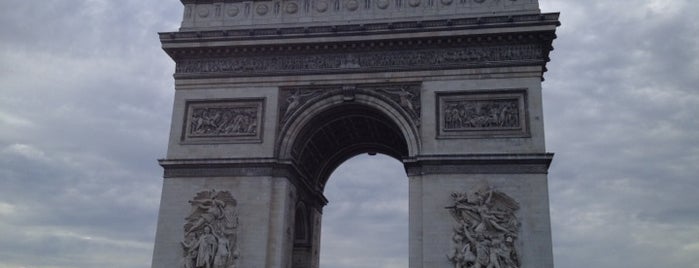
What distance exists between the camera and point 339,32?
23.6 metres

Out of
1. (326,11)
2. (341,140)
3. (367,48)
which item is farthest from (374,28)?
(341,140)

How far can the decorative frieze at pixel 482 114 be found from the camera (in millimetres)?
22141

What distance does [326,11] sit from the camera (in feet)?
81.4

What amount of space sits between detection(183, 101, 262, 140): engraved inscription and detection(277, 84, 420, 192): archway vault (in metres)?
1.11

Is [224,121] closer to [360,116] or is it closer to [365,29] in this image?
[360,116]

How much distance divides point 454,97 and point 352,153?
7.08 m

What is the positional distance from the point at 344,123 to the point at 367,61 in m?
2.94

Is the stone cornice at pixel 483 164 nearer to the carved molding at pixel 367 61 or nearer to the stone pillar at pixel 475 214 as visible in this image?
the stone pillar at pixel 475 214

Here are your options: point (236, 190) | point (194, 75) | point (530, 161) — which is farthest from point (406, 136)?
point (194, 75)

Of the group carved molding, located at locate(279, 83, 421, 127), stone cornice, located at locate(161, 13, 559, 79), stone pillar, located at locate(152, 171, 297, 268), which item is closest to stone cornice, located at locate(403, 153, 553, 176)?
carved molding, located at locate(279, 83, 421, 127)

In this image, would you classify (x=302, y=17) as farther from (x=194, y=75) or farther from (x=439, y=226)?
(x=439, y=226)

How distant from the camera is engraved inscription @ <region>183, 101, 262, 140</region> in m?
23.8

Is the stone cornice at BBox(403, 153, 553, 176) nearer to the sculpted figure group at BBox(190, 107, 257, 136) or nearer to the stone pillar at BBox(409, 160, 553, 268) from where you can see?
the stone pillar at BBox(409, 160, 553, 268)

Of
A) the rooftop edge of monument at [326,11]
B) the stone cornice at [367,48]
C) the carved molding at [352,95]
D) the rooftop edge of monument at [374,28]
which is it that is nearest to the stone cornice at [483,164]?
the carved molding at [352,95]
